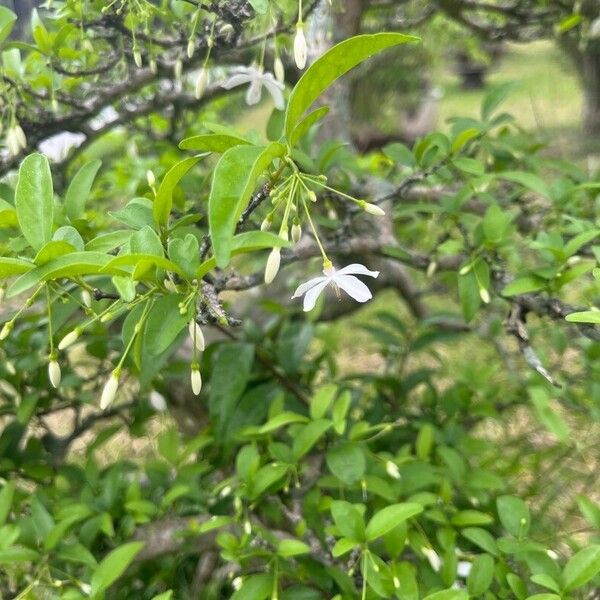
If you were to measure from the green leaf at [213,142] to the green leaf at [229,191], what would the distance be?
0.05 m

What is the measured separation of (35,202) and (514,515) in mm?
558

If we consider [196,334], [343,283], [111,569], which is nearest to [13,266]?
[196,334]

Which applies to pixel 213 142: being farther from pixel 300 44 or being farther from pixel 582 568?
pixel 582 568

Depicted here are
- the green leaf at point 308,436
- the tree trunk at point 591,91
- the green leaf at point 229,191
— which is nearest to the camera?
the green leaf at point 229,191

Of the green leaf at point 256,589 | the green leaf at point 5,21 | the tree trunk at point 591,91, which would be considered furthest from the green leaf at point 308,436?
the tree trunk at point 591,91

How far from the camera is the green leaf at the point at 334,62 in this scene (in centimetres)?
42

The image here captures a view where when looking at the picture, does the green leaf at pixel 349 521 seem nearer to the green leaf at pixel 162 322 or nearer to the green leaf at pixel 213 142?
the green leaf at pixel 162 322

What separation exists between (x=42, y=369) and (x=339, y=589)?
0.49 metres

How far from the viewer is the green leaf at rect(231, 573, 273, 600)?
651 millimetres

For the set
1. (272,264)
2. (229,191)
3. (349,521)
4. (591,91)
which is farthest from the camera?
(591,91)

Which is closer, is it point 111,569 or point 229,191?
point 229,191

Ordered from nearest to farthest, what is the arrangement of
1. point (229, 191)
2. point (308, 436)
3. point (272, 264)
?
point (229, 191) → point (272, 264) → point (308, 436)

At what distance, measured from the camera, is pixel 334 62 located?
43cm

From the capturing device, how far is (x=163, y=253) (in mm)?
483
